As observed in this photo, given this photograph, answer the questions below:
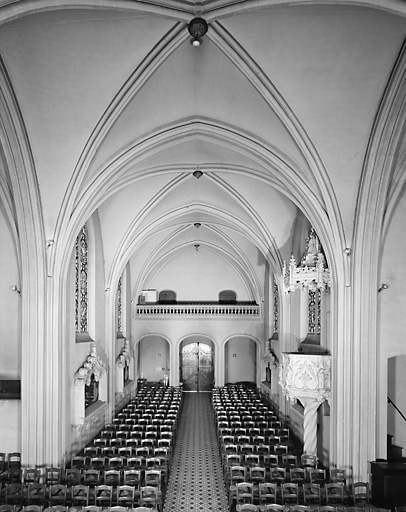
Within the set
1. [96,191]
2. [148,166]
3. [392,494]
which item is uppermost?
[148,166]

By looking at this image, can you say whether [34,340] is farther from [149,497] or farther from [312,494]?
[312,494]

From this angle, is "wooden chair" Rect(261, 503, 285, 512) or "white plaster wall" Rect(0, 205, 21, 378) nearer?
"wooden chair" Rect(261, 503, 285, 512)

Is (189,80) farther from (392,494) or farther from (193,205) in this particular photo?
(392,494)

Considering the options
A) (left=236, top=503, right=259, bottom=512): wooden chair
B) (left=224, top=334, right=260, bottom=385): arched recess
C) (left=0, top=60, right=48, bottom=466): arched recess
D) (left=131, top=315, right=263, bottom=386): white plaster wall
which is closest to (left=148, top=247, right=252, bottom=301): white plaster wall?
(left=131, top=315, right=263, bottom=386): white plaster wall

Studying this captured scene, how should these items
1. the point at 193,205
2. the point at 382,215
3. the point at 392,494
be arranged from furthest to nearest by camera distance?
the point at 193,205
the point at 382,215
the point at 392,494

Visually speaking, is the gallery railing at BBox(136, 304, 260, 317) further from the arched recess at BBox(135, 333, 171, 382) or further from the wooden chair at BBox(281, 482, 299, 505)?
the wooden chair at BBox(281, 482, 299, 505)

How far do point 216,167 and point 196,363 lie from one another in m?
19.4

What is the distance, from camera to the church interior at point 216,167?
10570mm

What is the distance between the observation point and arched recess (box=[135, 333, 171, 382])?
33.8 m

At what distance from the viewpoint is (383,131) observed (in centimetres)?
1240

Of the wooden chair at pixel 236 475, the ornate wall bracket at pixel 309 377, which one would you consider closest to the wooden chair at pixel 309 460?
the ornate wall bracket at pixel 309 377

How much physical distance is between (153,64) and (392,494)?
12352 millimetres

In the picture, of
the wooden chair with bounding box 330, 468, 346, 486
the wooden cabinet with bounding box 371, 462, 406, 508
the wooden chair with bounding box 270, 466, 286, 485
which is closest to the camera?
the wooden cabinet with bounding box 371, 462, 406, 508

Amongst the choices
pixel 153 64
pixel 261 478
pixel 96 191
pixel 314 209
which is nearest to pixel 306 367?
pixel 261 478
